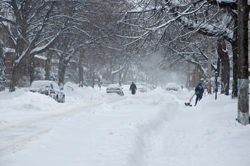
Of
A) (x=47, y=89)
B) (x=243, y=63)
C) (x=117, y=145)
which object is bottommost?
(x=117, y=145)

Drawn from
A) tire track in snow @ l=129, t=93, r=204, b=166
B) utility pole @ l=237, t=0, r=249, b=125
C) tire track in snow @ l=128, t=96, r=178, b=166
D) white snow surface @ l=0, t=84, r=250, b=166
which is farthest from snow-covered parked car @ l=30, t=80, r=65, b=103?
utility pole @ l=237, t=0, r=249, b=125

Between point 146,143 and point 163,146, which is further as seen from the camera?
point 146,143

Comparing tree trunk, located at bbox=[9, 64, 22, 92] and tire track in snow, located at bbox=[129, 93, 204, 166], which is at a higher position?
tree trunk, located at bbox=[9, 64, 22, 92]

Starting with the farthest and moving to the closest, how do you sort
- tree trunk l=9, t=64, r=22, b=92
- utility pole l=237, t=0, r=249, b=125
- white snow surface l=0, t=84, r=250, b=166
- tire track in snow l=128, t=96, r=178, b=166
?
tree trunk l=9, t=64, r=22, b=92 < utility pole l=237, t=0, r=249, b=125 < tire track in snow l=128, t=96, r=178, b=166 < white snow surface l=0, t=84, r=250, b=166

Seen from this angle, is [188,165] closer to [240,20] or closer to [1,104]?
[240,20]

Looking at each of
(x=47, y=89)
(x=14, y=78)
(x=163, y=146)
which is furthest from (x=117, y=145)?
(x=14, y=78)

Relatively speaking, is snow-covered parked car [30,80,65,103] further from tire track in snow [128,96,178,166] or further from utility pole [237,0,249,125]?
utility pole [237,0,249,125]

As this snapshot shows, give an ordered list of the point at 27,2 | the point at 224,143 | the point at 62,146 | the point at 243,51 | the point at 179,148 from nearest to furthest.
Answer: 1. the point at 62,146
2. the point at 224,143
3. the point at 179,148
4. the point at 243,51
5. the point at 27,2

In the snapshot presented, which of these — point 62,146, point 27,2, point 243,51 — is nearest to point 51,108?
point 27,2

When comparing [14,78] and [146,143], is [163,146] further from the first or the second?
[14,78]

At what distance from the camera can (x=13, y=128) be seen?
8211 millimetres

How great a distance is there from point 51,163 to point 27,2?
15739mm

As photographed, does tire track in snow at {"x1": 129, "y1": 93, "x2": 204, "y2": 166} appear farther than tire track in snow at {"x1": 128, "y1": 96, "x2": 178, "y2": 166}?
Yes

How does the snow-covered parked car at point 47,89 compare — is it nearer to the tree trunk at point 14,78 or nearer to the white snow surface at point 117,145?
the tree trunk at point 14,78
